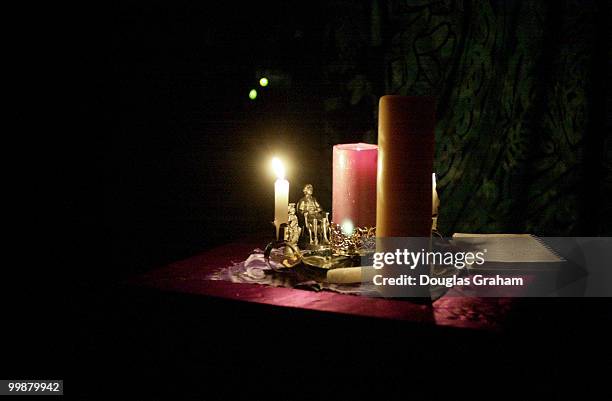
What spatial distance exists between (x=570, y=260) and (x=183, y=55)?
1.26 m

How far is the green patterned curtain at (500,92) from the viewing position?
5.63 ft

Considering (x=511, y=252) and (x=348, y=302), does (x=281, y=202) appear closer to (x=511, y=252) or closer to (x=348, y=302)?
(x=348, y=302)

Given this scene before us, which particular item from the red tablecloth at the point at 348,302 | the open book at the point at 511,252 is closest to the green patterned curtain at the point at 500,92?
the open book at the point at 511,252

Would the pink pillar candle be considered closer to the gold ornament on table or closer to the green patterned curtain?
the gold ornament on table

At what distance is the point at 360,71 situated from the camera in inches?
74.8

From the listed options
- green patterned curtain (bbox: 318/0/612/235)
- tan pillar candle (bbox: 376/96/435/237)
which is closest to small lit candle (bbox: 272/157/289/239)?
tan pillar candle (bbox: 376/96/435/237)

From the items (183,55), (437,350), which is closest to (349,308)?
(437,350)

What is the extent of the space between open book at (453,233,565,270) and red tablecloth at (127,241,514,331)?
0.38 ft

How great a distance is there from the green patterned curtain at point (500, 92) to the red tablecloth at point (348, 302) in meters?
1.07

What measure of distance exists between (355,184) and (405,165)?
0.25 m

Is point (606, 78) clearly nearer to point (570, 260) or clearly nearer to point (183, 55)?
point (570, 260)

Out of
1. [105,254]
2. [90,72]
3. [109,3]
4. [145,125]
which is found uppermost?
[109,3]

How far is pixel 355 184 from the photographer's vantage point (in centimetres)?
106

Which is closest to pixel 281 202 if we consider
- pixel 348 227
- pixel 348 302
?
pixel 348 227
